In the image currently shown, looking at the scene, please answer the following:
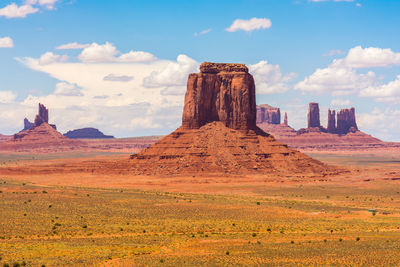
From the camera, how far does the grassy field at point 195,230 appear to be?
38.6 metres

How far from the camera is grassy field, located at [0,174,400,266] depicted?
3856 cm

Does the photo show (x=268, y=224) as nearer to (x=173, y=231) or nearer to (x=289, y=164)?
(x=173, y=231)

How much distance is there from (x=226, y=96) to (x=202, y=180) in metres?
23.6

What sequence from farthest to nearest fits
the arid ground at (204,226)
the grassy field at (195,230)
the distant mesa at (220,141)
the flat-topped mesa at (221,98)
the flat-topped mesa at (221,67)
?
the flat-topped mesa at (221,67)
the flat-topped mesa at (221,98)
the distant mesa at (220,141)
the arid ground at (204,226)
the grassy field at (195,230)

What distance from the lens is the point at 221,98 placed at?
127625mm

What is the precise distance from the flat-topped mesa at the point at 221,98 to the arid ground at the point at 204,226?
27416 millimetres

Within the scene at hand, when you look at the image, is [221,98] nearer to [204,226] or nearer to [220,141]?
[220,141]

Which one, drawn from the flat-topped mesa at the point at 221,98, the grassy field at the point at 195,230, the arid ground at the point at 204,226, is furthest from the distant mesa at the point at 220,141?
the grassy field at the point at 195,230

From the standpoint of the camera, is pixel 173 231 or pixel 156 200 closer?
pixel 173 231

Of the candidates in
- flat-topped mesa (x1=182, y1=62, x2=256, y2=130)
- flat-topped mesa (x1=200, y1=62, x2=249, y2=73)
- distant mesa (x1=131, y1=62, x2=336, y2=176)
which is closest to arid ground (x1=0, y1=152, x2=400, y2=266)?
distant mesa (x1=131, y1=62, x2=336, y2=176)

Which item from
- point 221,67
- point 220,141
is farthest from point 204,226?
point 221,67

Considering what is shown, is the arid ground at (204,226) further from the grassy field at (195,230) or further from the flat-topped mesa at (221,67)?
the flat-topped mesa at (221,67)

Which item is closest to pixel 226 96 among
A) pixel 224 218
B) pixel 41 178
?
pixel 41 178

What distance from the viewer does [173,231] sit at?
50.0 metres
